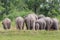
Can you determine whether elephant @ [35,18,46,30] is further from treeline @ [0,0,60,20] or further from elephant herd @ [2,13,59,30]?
treeline @ [0,0,60,20]

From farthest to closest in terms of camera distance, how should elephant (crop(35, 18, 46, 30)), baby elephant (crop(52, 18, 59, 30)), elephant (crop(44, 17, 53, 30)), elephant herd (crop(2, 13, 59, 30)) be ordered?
baby elephant (crop(52, 18, 59, 30)) < elephant (crop(44, 17, 53, 30)) < elephant (crop(35, 18, 46, 30)) < elephant herd (crop(2, 13, 59, 30))

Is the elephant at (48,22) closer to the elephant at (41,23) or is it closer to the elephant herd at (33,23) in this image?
the elephant herd at (33,23)

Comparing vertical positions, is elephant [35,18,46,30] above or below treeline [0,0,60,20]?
below

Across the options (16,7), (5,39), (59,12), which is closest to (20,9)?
(16,7)

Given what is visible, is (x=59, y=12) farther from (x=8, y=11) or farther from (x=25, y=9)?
(x=8, y=11)

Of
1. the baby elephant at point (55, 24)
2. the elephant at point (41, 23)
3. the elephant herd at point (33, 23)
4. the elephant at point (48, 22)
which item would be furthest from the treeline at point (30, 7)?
the elephant at point (41, 23)

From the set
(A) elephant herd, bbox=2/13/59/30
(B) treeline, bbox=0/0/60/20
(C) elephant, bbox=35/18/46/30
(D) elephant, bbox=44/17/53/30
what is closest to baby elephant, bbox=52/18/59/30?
(A) elephant herd, bbox=2/13/59/30

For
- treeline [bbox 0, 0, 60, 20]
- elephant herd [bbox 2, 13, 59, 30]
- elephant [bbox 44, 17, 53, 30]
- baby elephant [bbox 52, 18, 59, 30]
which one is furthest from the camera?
treeline [bbox 0, 0, 60, 20]

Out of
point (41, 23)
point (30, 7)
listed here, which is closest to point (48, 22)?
point (41, 23)

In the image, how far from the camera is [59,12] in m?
26.1

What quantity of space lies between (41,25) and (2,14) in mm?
10696

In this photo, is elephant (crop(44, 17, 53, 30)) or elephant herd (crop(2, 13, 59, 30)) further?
elephant (crop(44, 17, 53, 30))

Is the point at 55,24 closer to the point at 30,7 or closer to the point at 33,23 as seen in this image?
the point at 33,23

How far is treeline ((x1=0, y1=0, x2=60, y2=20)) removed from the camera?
25672 mm
